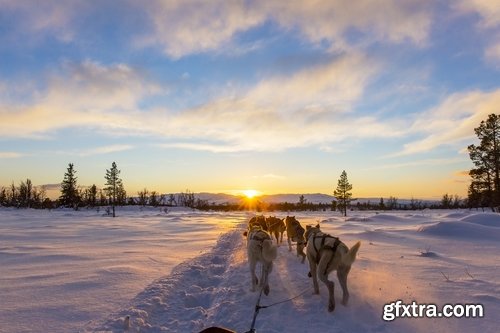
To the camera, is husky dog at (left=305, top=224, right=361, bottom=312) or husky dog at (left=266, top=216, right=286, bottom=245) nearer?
husky dog at (left=305, top=224, right=361, bottom=312)

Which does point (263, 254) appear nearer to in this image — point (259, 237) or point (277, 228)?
point (259, 237)

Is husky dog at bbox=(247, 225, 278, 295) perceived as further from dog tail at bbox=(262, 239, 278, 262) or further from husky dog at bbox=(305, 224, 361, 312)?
husky dog at bbox=(305, 224, 361, 312)

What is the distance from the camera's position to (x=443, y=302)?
6418mm

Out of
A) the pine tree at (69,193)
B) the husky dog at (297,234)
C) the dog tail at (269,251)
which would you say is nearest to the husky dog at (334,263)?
the dog tail at (269,251)

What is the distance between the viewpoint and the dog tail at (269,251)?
7.23 meters

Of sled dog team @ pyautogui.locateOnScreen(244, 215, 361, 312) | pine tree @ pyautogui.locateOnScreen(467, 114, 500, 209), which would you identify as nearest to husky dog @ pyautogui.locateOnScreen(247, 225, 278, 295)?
sled dog team @ pyautogui.locateOnScreen(244, 215, 361, 312)

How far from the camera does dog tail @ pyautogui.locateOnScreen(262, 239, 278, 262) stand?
723 centimetres

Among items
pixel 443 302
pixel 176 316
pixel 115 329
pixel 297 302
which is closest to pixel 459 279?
pixel 443 302

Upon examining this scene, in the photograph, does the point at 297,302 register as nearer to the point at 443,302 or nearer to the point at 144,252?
the point at 443,302

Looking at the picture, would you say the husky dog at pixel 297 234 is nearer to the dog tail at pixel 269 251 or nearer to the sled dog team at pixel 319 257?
the sled dog team at pixel 319 257

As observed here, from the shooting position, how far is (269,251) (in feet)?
23.7

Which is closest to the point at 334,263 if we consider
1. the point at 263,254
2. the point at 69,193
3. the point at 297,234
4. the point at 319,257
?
the point at 319,257

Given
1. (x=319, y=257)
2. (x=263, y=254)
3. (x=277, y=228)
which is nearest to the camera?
(x=319, y=257)

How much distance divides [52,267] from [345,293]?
25.2 ft
